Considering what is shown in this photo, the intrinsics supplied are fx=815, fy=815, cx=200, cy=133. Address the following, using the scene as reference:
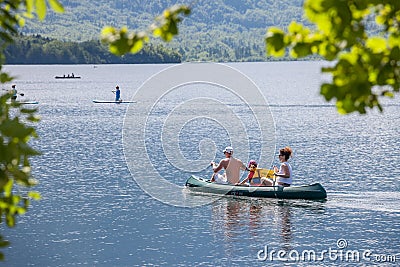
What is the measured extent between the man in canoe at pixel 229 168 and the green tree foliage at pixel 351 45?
72.0ft

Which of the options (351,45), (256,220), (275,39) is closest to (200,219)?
(256,220)

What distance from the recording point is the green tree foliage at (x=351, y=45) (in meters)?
3.72

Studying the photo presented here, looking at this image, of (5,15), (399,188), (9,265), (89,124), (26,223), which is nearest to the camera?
(5,15)

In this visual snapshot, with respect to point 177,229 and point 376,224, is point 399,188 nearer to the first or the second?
point 376,224

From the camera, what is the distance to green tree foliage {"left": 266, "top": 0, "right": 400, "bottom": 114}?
3717 millimetres

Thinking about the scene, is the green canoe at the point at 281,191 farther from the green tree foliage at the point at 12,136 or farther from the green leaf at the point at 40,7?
the green leaf at the point at 40,7

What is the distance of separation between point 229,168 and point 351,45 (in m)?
22.9

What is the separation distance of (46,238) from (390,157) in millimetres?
22599

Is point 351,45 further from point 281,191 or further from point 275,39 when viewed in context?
point 281,191

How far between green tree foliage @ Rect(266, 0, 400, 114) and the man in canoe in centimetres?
2195

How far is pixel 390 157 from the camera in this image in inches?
1566

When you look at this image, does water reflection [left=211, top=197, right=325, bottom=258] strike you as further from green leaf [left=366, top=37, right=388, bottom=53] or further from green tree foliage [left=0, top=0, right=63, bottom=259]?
green leaf [left=366, top=37, right=388, bottom=53]

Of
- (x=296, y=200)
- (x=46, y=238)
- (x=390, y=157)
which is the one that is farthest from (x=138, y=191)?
(x=390, y=157)

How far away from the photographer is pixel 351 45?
3883 millimetres
